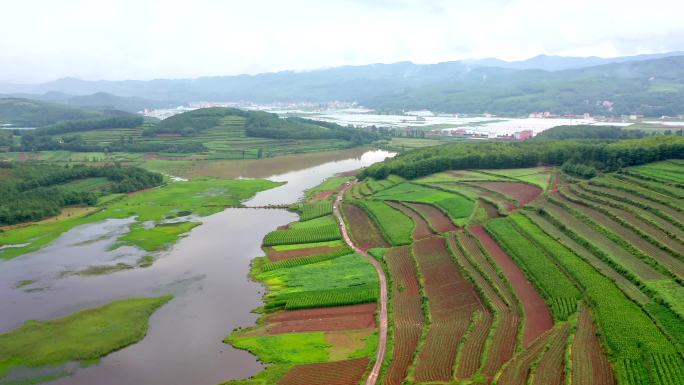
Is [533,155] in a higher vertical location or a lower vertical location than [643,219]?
higher

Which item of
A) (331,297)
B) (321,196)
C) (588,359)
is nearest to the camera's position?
(588,359)

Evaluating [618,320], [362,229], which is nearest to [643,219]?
[618,320]

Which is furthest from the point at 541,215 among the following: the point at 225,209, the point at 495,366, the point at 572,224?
the point at 225,209

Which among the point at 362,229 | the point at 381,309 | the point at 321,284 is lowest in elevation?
the point at 381,309

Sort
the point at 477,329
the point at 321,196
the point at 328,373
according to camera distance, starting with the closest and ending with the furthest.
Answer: the point at 328,373 < the point at 477,329 < the point at 321,196

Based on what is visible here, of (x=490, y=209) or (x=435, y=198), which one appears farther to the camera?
(x=435, y=198)

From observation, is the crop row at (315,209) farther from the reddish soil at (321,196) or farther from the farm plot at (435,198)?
the farm plot at (435,198)

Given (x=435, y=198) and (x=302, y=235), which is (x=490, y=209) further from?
(x=302, y=235)
